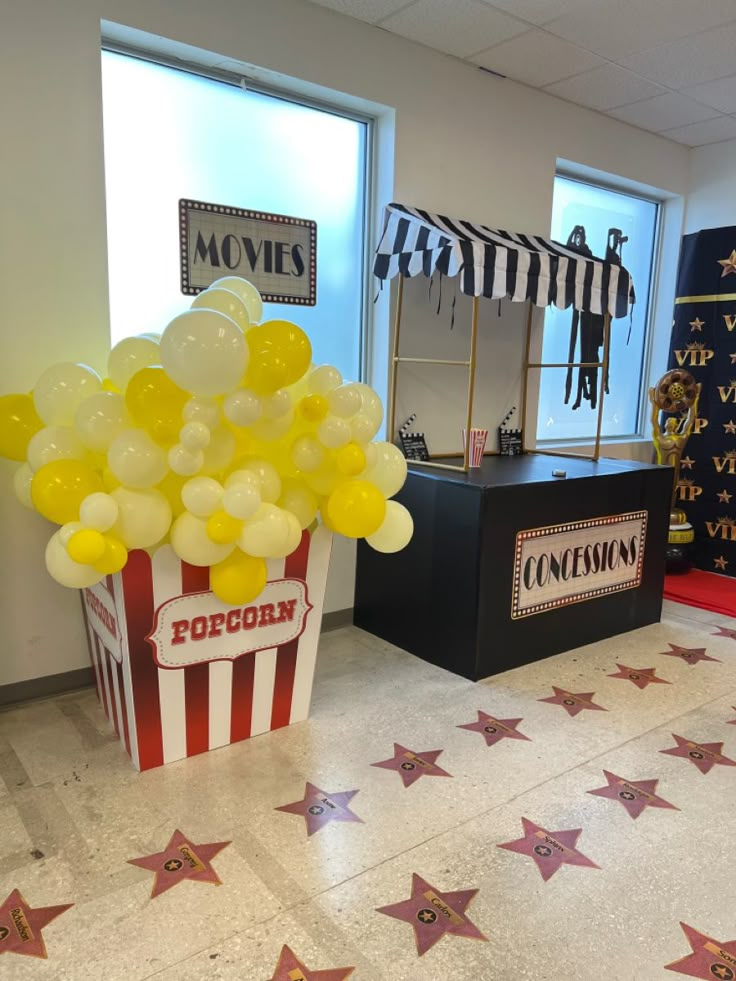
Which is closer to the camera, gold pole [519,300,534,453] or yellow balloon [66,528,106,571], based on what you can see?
yellow balloon [66,528,106,571]

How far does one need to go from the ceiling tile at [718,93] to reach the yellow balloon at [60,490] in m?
3.70

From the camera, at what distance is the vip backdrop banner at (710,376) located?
4.75 meters

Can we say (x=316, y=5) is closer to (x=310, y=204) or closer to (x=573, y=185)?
(x=310, y=204)

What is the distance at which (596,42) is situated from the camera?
334 cm

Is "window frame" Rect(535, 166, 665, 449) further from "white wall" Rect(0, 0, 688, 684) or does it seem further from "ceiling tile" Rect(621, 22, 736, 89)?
"white wall" Rect(0, 0, 688, 684)

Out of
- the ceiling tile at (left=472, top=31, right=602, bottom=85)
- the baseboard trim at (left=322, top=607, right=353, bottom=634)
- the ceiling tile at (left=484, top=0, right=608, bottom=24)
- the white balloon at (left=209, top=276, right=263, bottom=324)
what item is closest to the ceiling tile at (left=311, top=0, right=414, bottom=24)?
the ceiling tile at (left=484, top=0, right=608, bottom=24)

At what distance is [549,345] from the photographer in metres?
4.50

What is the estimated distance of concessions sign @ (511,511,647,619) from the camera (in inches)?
124

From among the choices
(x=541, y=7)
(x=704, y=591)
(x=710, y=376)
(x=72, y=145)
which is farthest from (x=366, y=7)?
(x=704, y=591)

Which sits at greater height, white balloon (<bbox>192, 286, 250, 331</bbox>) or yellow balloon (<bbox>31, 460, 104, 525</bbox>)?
white balloon (<bbox>192, 286, 250, 331</bbox>)

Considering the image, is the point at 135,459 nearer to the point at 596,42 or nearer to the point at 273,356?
the point at 273,356

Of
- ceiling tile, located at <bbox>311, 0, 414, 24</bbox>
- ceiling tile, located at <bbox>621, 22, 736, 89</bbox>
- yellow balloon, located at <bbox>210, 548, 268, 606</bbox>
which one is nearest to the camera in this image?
yellow balloon, located at <bbox>210, 548, 268, 606</bbox>

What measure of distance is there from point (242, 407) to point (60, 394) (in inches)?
23.7

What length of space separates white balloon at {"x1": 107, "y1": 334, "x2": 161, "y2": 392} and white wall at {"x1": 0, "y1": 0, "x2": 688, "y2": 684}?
62 centimetres
